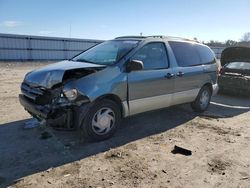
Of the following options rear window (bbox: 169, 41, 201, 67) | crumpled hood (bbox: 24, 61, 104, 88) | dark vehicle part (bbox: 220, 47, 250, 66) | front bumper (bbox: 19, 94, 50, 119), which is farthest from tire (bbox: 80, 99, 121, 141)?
dark vehicle part (bbox: 220, 47, 250, 66)

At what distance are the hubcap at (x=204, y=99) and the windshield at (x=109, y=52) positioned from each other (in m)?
2.77

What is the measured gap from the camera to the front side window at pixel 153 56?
573 cm

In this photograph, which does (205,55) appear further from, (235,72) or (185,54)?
A: (235,72)

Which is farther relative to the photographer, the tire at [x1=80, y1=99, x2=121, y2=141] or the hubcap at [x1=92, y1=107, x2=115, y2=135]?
→ the hubcap at [x1=92, y1=107, x2=115, y2=135]

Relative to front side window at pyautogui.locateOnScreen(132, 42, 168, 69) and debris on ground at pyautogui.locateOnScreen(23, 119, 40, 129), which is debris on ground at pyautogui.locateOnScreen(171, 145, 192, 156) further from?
debris on ground at pyautogui.locateOnScreen(23, 119, 40, 129)

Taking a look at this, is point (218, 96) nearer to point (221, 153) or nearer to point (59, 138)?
point (221, 153)

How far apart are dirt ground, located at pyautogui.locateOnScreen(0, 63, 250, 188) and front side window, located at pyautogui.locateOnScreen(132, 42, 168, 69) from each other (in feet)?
4.43

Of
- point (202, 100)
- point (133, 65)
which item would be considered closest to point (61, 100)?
point (133, 65)

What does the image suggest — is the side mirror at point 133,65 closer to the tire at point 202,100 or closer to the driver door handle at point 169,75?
the driver door handle at point 169,75

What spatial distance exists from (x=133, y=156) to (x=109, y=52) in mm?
2283

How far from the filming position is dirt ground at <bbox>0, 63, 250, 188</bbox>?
3.89m

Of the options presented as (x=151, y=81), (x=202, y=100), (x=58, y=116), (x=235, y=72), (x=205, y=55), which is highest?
(x=205, y=55)

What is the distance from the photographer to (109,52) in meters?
5.91

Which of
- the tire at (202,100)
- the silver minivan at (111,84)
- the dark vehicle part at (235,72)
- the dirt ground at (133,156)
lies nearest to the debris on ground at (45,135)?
the dirt ground at (133,156)
